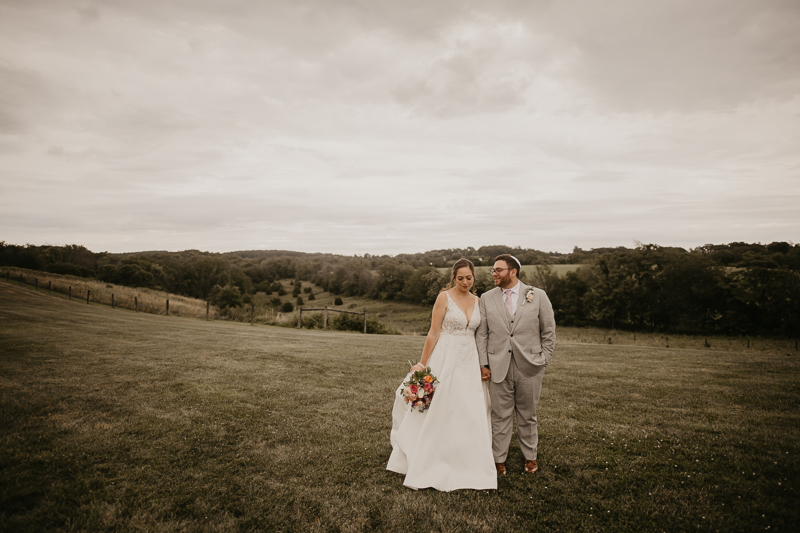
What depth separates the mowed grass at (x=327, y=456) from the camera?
3.71m

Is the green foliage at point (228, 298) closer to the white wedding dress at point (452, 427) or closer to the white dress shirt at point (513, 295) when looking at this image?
the white wedding dress at point (452, 427)

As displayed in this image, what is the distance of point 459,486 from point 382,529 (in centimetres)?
119

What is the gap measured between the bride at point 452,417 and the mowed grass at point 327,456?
0.23 metres

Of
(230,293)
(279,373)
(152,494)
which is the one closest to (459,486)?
(152,494)

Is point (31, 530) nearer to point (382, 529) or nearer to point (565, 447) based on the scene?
point (382, 529)

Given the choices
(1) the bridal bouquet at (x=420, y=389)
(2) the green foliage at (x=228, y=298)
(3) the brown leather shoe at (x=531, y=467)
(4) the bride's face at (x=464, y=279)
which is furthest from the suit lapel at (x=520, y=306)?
(2) the green foliage at (x=228, y=298)

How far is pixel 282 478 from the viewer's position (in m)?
4.47

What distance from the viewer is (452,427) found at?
15.1 ft

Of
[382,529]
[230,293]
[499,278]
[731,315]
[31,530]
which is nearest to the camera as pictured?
[31,530]

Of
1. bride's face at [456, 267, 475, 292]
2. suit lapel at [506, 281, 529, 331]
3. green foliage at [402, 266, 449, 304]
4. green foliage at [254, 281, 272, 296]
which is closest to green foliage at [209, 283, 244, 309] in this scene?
green foliage at [402, 266, 449, 304]

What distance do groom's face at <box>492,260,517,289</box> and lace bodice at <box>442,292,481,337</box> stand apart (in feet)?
1.59

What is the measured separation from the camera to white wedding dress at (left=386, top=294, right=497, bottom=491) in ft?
14.5

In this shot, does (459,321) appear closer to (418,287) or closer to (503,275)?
(503,275)

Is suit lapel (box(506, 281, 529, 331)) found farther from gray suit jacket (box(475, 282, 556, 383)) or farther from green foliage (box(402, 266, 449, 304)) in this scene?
green foliage (box(402, 266, 449, 304))
